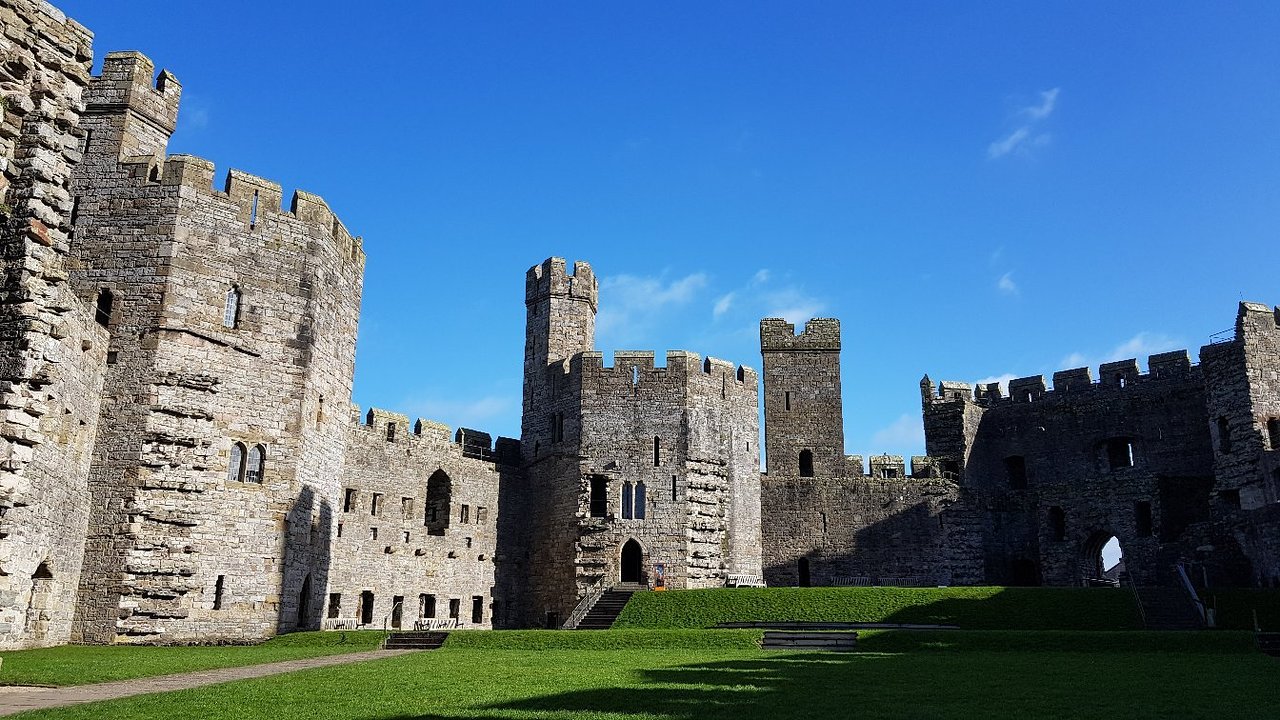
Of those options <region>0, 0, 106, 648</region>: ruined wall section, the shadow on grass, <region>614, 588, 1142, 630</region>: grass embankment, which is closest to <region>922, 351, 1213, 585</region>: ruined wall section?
<region>614, 588, 1142, 630</region>: grass embankment

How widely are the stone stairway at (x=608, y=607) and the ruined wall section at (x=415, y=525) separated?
6.39 meters

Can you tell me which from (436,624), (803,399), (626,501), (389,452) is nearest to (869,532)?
(803,399)

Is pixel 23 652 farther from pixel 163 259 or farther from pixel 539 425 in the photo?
pixel 539 425

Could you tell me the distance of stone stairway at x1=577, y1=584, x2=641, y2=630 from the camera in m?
32.1

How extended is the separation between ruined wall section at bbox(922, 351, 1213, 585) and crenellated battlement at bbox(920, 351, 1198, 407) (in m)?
0.05

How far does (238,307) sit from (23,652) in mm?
10152

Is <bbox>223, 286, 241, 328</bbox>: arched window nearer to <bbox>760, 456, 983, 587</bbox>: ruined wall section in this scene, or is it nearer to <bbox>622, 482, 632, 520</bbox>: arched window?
<bbox>622, 482, 632, 520</bbox>: arched window

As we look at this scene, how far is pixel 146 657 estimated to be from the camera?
1955 cm

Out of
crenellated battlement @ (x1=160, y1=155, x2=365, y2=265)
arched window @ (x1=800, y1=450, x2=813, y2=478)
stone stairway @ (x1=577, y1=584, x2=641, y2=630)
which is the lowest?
stone stairway @ (x1=577, y1=584, x2=641, y2=630)

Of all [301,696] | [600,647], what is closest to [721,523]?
[600,647]

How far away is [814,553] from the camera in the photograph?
42.8m

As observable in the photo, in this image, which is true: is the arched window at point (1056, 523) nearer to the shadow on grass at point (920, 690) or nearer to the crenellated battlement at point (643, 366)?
the crenellated battlement at point (643, 366)

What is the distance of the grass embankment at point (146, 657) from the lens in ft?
49.6

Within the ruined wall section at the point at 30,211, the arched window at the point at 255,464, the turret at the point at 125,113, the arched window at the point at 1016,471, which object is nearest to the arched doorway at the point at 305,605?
the arched window at the point at 255,464
